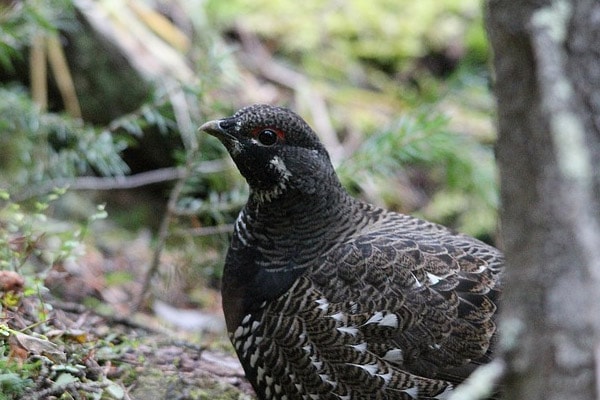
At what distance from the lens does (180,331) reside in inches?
219

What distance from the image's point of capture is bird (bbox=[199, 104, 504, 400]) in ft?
11.7

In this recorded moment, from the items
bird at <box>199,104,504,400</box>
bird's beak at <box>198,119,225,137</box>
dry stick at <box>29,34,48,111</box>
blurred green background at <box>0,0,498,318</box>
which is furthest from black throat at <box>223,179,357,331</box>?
dry stick at <box>29,34,48,111</box>

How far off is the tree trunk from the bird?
1.61 meters

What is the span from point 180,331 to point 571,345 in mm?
4064

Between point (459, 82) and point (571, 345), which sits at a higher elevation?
point (459, 82)

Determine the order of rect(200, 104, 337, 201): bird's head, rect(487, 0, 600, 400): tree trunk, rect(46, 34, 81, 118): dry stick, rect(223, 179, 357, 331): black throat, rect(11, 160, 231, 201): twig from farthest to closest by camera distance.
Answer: rect(46, 34, 81, 118): dry stick
rect(11, 160, 231, 201): twig
rect(200, 104, 337, 201): bird's head
rect(223, 179, 357, 331): black throat
rect(487, 0, 600, 400): tree trunk

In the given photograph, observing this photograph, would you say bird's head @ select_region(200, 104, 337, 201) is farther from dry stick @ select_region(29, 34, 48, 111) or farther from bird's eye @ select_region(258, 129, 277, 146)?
dry stick @ select_region(29, 34, 48, 111)

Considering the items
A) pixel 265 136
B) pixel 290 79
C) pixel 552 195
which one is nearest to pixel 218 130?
pixel 265 136

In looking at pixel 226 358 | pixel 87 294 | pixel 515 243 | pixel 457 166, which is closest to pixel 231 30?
pixel 457 166

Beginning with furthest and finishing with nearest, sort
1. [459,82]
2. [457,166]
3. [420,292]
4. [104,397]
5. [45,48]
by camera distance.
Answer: [45,48], [457,166], [459,82], [420,292], [104,397]

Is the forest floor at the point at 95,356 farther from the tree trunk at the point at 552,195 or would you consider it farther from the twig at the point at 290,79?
the twig at the point at 290,79

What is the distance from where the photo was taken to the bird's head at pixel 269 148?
3.99 m

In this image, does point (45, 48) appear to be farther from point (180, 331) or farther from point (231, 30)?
point (180, 331)

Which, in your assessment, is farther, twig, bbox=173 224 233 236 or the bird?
twig, bbox=173 224 233 236
